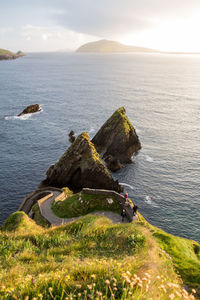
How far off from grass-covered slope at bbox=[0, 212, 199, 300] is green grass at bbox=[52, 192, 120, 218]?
38.3 feet

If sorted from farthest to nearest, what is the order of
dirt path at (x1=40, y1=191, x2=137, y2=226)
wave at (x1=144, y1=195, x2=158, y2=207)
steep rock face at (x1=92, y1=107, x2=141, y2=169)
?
1. steep rock face at (x1=92, y1=107, x2=141, y2=169)
2. wave at (x1=144, y1=195, x2=158, y2=207)
3. dirt path at (x1=40, y1=191, x2=137, y2=226)

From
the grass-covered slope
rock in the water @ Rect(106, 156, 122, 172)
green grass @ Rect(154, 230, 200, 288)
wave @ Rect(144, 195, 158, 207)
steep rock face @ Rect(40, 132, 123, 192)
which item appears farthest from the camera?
rock in the water @ Rect(106, 156, 122, 172)

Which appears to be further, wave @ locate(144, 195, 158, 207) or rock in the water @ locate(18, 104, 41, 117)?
rock in the water @ locate(18, 104, 41, 117)

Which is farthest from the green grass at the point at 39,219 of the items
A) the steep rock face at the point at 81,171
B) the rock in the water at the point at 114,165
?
the rock in the water at the point at 114,165

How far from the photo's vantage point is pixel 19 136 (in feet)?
220

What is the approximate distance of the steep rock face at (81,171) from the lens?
139 feet

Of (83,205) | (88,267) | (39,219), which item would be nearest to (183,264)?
(88,267)

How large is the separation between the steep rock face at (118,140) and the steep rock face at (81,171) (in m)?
12.8

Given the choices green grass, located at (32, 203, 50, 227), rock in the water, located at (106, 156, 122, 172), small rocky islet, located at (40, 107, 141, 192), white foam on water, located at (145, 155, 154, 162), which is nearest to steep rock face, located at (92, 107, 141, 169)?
rock in the water, located at (106, 156, 122, 172)

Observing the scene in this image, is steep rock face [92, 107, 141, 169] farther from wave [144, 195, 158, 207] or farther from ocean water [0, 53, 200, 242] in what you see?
wave [144, 195, 158, 207]

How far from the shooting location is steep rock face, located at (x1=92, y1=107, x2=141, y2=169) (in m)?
57.9

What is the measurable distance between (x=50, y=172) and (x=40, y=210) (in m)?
15.3

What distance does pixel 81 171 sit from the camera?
43531 mm

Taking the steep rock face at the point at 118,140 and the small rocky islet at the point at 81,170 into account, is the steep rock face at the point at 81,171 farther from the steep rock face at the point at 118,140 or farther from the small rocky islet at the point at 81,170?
the steep rock face at the point at 118,140
